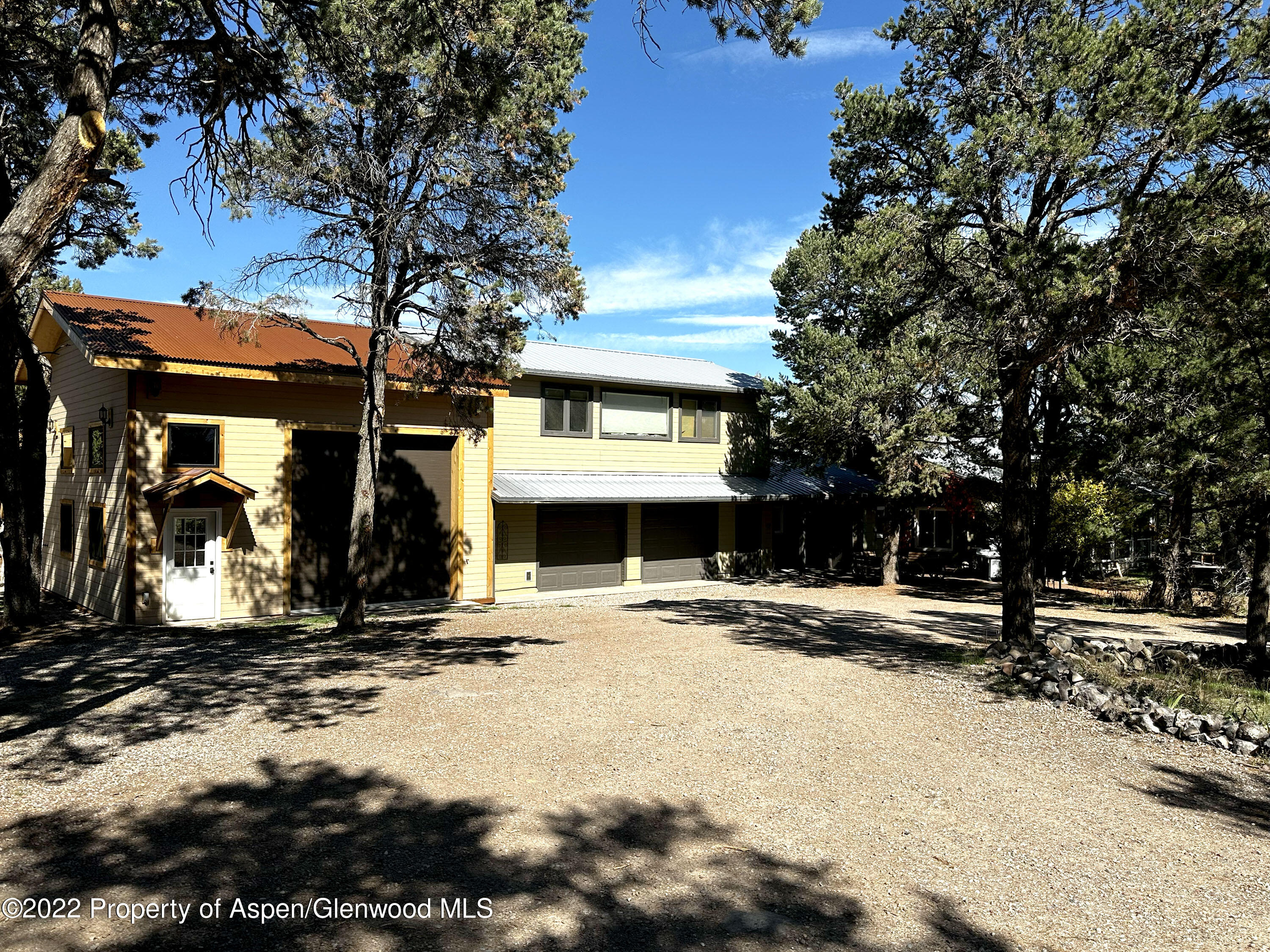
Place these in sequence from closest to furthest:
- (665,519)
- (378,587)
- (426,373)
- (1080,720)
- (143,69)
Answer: (143,69) → (1080,720) → (426,373) → (378,587) → (665,519)

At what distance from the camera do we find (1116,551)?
1058 inches

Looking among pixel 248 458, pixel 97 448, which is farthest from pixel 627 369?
pixel 97 448

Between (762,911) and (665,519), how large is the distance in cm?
1947

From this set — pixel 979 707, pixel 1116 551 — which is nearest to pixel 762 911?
pixel 979 707

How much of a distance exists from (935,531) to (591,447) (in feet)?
57.2

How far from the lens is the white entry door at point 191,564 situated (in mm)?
14312

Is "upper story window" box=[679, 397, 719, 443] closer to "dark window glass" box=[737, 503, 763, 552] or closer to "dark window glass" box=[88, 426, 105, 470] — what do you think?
"dark window glass" box=[737, 503, 763, 552]

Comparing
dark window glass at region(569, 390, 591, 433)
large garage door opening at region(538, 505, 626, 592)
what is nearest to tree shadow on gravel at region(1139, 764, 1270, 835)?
large garage door opening at region(538, 505, 626, 592)

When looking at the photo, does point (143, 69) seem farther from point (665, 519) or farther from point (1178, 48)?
point (665, 519)

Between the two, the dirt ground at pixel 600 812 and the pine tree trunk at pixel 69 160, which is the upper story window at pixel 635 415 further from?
the pine tree trunk at pixel 69 160

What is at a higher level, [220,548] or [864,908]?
[220,548]

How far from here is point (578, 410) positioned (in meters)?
21.8

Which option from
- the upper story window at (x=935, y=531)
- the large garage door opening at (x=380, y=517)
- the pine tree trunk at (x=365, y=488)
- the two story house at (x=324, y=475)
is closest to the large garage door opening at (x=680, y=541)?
the two story house at (x=324, y=475)

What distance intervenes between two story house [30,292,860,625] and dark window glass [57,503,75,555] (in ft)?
0.29
